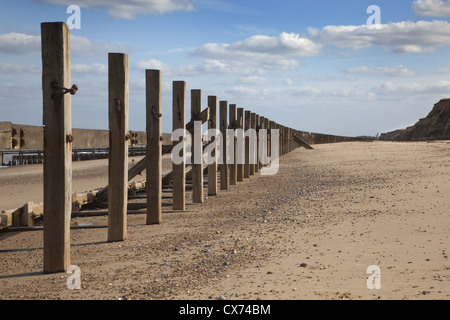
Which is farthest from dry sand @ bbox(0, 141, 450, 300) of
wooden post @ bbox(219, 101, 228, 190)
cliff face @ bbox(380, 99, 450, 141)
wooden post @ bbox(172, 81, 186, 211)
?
cliff face @ bbox(380, 99, 450, 141)

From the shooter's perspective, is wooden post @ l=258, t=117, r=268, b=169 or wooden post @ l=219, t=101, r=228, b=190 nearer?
wooden post @ l=219, t=101, r=228, b=190

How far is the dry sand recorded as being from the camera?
14.8ft

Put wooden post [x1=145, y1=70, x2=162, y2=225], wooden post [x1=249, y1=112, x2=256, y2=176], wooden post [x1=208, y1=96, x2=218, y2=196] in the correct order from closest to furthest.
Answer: wooden post [x1=145, y1=70, x2=162, y2=225], wooden post [x1=208, y1=96, x2=218, y2=196], wooden post [x1=249, y1=112, x2=256, y2=176]

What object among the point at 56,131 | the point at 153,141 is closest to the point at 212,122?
the point at 153,141

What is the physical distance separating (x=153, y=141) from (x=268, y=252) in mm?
3100

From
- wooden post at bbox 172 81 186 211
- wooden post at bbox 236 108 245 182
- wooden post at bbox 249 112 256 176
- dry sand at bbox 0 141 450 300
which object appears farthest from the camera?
wooden post at bbox 249 112 256 176

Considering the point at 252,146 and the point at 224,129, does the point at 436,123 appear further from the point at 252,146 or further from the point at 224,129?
the point at 224,129

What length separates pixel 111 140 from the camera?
21.8 ft

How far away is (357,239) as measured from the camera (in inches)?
242

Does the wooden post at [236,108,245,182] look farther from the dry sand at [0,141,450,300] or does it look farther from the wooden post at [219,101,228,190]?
the dry sand at [0,141,450,300]

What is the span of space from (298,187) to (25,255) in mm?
7112

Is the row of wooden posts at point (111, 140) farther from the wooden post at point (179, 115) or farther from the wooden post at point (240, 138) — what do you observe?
the wooden post at point (240, 138)

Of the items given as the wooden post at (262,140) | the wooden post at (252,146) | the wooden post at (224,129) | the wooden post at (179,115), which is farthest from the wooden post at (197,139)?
the wooden post at (262,140)
